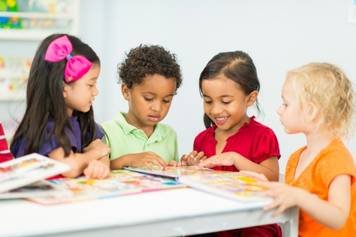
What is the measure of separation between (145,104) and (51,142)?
43 centimetres

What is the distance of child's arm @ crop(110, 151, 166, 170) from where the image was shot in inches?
64.9

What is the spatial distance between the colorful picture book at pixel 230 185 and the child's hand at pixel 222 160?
139 mm

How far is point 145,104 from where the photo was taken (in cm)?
179

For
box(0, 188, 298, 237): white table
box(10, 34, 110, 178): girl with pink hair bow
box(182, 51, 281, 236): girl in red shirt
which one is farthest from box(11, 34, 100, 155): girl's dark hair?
box(182, 51, 281, 236): girl in red shirt

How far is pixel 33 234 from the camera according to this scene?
955 millimetres

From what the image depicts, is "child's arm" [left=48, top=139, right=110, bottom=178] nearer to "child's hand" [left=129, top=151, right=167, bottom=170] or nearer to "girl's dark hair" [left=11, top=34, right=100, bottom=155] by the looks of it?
"girl's dark hair" [left=11, top=34, right=100, bottom=155]

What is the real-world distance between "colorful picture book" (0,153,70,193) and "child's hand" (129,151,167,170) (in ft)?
1.42

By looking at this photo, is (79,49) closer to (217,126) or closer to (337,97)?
(217,126)

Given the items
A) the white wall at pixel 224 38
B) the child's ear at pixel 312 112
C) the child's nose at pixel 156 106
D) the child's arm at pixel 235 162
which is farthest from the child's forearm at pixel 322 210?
the white wall at pixel 224 38

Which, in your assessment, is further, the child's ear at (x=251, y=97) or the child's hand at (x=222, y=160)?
the child's ear at (x=251, y=97)

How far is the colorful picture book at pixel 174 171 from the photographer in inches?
57.2

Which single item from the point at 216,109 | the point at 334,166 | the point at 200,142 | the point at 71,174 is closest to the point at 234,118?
the point at 216,109

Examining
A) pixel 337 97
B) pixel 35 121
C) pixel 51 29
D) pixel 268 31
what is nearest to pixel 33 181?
pixel 35 121

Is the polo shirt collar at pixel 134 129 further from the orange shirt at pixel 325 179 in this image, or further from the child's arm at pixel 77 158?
the orange shirt at pixel 325 179
